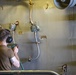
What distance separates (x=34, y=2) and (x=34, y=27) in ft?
1.88

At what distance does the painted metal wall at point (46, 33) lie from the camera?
432 cm

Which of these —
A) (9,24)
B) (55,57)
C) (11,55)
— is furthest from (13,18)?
(11,55)

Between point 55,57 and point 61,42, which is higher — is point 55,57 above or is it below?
below

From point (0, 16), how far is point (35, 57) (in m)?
1.25

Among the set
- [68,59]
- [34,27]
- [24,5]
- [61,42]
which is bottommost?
[68,59]

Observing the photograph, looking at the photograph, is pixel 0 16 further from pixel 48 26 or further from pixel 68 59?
pixel 68 59

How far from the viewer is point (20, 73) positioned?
1.48 m

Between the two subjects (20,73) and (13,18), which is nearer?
(20,73)

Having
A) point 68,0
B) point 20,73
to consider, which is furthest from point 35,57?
point 20,73

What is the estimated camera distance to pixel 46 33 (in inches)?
174

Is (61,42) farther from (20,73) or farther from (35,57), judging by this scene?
(20,73)

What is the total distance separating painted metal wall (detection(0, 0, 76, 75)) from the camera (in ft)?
14.2

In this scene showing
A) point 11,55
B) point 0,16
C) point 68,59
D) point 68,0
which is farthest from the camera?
point 0,16

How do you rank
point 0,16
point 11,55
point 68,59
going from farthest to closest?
point 0,16, point 68,59, point 11,55
